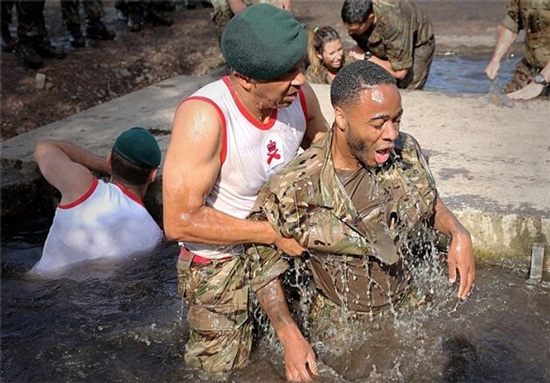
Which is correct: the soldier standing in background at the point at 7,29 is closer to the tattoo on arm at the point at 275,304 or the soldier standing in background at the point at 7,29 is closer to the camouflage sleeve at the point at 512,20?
the camouflage sleeve at the point at 512,20

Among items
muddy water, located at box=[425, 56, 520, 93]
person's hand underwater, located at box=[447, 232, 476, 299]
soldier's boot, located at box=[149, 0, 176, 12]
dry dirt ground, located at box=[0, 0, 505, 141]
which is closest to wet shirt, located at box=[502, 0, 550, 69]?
muddy water, located at box=[425, 56, 520, 93]

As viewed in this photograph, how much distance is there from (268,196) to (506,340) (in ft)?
4.73

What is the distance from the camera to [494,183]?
184 inches

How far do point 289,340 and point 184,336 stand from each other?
100cm

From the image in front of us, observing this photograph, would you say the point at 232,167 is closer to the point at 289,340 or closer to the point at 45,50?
the point at 289,340

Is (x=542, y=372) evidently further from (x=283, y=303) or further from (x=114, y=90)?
(x=114, y=90)

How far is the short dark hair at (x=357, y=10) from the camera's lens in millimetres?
6492

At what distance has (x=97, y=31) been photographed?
30.5ft

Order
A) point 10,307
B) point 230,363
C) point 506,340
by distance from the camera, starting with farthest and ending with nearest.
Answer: point 10,307, point 506,340, point 230,363

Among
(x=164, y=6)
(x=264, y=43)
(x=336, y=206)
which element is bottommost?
(x=164, y=6)

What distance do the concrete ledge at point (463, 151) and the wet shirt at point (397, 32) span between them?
1.27ft

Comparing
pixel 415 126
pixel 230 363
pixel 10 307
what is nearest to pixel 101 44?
pixel 415 126

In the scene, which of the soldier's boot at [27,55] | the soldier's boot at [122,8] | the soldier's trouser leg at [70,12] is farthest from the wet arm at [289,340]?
the soldier's boot at [122,8]

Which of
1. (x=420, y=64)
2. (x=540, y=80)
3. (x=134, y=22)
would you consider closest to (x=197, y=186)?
(x=540, y=80)
